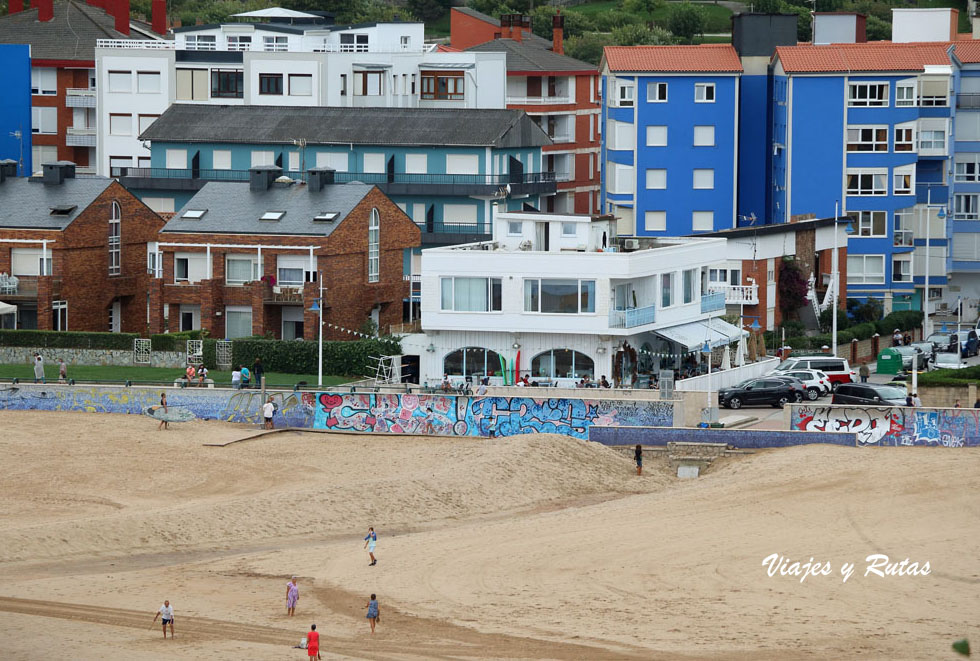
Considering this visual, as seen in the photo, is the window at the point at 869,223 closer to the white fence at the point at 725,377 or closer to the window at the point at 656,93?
the window at the point at 656,93

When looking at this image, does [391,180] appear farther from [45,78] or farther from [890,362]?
[890,362]

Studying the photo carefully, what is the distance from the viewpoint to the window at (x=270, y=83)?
118 metres

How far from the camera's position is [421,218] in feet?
356

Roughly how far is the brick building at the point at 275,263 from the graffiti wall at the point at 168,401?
11399 millimetres

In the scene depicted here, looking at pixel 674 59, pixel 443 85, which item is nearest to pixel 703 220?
pixel 674 59

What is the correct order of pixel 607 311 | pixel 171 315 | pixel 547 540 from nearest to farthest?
pixel 547 540 → pixel 607 311 → pixel 171 315

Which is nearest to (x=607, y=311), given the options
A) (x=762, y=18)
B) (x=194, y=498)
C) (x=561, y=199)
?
(x=194, y=498)

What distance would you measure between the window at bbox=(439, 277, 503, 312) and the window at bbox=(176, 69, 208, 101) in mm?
43817

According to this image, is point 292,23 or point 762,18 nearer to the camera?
point 762,18

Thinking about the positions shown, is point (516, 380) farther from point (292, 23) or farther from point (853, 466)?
point (292, 23)

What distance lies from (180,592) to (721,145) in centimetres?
6455

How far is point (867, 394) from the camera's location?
73.8 m

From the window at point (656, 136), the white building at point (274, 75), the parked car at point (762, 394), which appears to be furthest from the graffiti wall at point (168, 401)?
the white building at point (274, 75)

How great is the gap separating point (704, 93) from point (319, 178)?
2774cm
